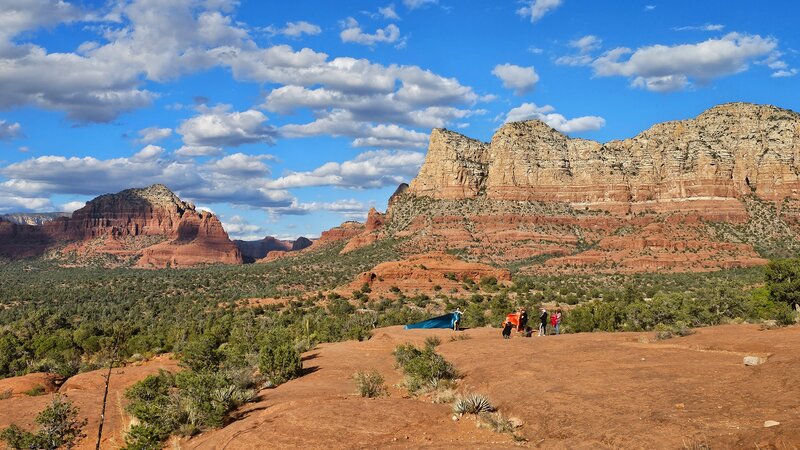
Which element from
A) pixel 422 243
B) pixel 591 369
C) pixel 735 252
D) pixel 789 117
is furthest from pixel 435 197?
pixel 591 369

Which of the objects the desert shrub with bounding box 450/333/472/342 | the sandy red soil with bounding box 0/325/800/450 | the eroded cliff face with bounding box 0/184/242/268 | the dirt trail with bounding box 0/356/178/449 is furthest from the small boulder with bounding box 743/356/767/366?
the eroded cliff face with bounding box 0/184/242/268

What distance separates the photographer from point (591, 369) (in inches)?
544

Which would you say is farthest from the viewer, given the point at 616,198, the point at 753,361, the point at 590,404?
the point at 616,198

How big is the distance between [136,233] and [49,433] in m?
186

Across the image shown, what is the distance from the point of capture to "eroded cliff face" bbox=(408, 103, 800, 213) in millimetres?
106000

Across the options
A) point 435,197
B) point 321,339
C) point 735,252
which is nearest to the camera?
point 321,339

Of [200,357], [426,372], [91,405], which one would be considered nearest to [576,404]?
[426,372]

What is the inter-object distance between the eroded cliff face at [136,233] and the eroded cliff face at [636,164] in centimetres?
7400

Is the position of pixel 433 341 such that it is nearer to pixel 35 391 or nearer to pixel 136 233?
pixel 35 391

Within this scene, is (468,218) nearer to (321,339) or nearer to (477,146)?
(477,146)

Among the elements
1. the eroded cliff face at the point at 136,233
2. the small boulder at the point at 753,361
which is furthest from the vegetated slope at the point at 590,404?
the eroded cliff face at the point at 136,233

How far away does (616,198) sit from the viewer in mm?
117500

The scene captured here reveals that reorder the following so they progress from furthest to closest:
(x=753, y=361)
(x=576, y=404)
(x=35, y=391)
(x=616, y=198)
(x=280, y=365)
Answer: (x=616, y=198)
(x=35, y=391)
(x=280, y=365)
(x=753, y=361)
(x=576, y=404)

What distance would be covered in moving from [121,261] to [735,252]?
152 metres
